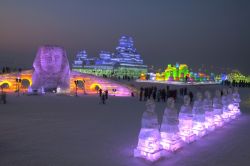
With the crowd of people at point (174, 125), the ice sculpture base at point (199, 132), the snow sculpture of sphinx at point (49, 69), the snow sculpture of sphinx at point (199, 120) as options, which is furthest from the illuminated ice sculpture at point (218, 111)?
the snow sculpture of sphinx at point (49, 69)

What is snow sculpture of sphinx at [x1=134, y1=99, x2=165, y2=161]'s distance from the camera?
6.99 m

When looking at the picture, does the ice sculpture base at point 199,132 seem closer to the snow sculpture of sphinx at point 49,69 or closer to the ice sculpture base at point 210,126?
the ice sculpture base at point 210,126

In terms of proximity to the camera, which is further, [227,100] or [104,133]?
[227,100]

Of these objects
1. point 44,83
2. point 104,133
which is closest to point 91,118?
point 104,133

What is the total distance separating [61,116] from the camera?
13453 millimetres

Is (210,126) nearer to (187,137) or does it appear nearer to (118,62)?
(187,137)

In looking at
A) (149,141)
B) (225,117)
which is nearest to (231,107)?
(225,117)

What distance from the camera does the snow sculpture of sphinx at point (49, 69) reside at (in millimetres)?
30284

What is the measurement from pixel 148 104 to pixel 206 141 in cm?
334

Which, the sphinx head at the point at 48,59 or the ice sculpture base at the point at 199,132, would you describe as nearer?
the ice sculpture base at the point at 199,132

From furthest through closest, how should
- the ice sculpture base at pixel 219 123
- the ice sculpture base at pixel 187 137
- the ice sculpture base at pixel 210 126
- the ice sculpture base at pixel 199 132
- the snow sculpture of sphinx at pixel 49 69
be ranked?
the snow sculpture of sphinx at pixel 49 69, the ice sculpture base at pixel 219 123, the ice sculpture base at pixel 210 126, the ice sculpture base at pixel 199 132, the ice sculpture base at pixel 187 137

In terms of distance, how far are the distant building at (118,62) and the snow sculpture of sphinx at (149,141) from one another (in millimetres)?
81463

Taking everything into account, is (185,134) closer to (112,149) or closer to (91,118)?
(112,149)

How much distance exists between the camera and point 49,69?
30766mm
